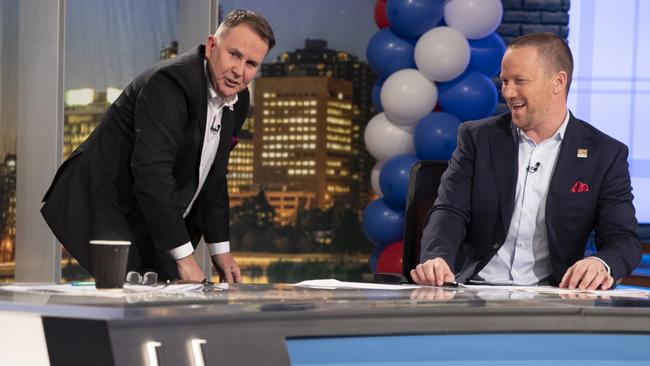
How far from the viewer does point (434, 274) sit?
7.06ft

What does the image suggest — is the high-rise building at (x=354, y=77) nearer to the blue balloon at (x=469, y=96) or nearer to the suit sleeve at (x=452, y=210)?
the blue balloon at (x=469, y=96)

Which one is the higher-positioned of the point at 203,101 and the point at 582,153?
the point at 203,101

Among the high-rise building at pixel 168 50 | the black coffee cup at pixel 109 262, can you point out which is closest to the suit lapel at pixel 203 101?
the black coffee cup at pixel 109 262

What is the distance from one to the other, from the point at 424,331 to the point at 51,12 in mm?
3728

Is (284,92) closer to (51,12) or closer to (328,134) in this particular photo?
(328,134)

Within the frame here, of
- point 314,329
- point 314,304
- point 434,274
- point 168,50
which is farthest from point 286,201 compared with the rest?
point 314,329

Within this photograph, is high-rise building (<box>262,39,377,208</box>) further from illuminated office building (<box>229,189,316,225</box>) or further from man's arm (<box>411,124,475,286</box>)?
man's arm (<box>411,124,475,286</box>)

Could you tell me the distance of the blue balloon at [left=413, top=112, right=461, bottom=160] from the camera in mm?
4820

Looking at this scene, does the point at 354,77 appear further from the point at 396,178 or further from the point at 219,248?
the point at 219,248

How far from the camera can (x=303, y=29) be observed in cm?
699

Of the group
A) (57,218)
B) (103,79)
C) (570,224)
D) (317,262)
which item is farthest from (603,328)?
(317,262)

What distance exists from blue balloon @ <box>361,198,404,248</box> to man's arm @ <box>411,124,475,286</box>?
2.40 meters

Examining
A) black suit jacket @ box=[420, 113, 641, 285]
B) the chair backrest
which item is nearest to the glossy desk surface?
black suit jacket @ box=[420, 113, 641, 285]

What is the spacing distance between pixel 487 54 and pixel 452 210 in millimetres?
2646
